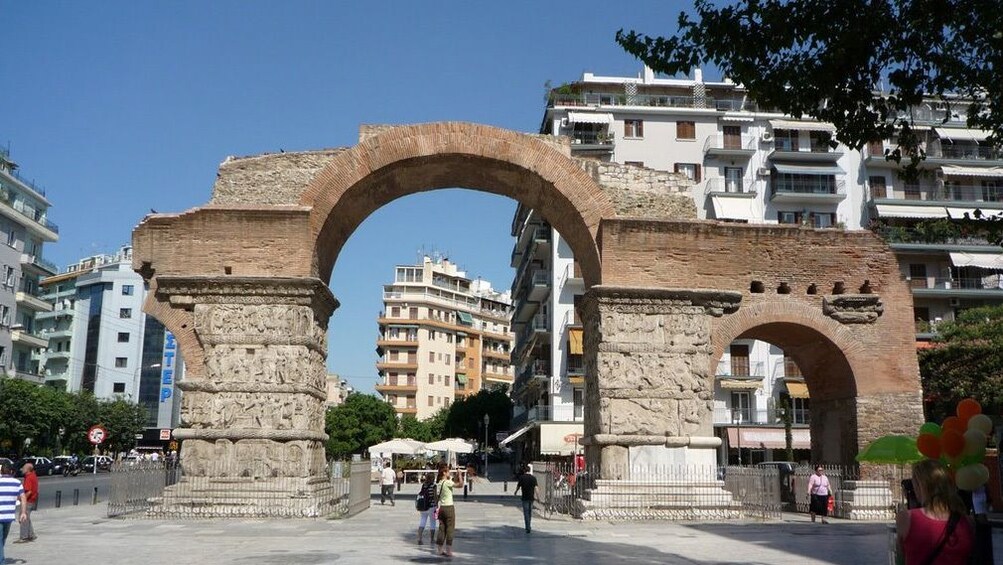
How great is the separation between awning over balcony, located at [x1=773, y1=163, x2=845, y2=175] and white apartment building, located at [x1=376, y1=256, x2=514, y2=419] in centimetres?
3297

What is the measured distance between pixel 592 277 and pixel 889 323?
5.99m

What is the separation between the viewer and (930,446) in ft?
21.7

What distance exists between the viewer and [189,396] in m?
15.8

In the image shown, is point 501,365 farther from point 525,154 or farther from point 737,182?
point 525,154

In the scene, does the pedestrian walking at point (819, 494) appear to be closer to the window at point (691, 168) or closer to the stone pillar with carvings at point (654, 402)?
the stone pillar with carvings at point (654, 402)

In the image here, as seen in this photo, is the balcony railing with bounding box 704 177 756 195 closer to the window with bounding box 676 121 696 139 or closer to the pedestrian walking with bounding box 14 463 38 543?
the window with bounding box 676 121 696 139

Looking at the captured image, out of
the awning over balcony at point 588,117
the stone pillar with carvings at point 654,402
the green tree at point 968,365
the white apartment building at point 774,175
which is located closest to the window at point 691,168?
the white apartment building at point 774,175

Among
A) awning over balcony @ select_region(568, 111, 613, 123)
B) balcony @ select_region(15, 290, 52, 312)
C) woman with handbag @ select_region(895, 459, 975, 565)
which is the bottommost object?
woman with handbag @ select_region(895, 459, 975, 565)

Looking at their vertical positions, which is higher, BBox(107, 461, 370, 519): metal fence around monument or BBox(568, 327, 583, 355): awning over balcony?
BBox(568, 327, 583, 355): awning over balcony

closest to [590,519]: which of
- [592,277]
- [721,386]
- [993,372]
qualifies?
[592,277]

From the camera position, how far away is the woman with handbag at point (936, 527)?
4602 millimetres

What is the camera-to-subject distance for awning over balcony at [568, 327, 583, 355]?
35.5 m

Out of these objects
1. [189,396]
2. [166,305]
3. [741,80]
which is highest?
[741,80]

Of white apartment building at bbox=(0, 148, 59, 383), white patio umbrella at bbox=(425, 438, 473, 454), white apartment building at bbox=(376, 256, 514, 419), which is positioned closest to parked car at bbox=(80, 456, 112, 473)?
white apartment building at bbox=(0, 148, 59, 383)
